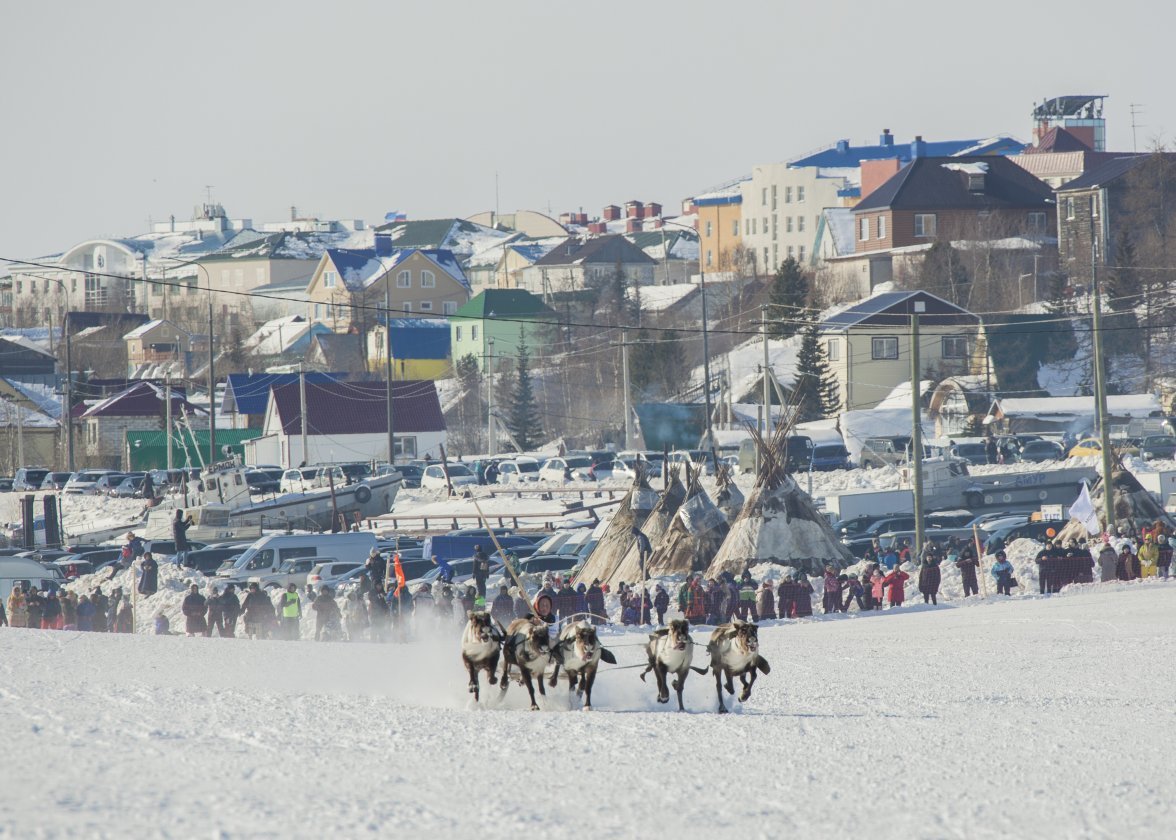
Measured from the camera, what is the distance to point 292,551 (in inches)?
1329

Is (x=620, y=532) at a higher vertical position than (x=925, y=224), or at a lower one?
lower

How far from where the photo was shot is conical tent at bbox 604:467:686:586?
3177 cm

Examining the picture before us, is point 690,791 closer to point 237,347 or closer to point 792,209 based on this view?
point 237,347

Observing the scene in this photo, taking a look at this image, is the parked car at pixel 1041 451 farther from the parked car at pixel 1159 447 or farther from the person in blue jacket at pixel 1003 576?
the person in blue jacket at pixel 1003 576

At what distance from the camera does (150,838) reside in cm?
808

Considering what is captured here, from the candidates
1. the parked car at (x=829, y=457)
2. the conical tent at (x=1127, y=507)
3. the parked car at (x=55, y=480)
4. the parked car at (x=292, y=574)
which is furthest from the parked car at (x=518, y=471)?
the conical tent at (x=1127, y=507)

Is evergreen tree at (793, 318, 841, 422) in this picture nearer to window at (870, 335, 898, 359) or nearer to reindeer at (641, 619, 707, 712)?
window at (870, 335, 898, 359)

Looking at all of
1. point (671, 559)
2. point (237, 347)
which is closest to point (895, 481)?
point (671, 559)

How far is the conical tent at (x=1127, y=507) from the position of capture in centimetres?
3331

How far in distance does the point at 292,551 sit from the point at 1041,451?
101 ft

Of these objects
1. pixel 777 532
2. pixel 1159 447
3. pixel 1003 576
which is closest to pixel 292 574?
pixel 777 532

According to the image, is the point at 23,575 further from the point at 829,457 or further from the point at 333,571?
the point at 829,457

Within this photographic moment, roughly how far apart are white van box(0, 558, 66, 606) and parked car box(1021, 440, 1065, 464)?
111 feet

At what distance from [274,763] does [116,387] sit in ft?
284
